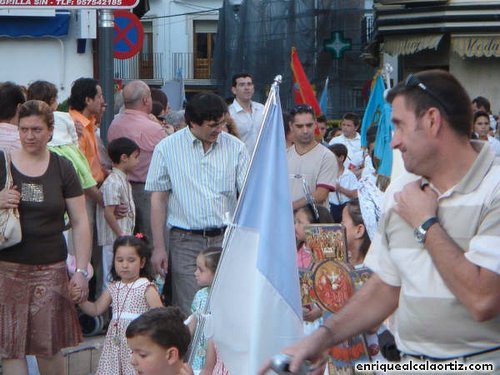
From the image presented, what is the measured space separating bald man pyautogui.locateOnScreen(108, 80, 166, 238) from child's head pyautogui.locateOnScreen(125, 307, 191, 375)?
166 inches

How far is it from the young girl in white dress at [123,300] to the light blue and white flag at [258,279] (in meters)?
1.78

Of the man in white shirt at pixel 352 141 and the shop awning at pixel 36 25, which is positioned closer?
the man in white shirt at pixel 352 141

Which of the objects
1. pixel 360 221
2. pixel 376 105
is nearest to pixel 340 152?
pixel 376 105

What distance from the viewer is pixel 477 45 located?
22.0m

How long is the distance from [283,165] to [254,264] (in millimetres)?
649

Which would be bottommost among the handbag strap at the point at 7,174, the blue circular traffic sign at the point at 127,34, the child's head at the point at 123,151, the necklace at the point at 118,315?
the necklace at the point at 118,315

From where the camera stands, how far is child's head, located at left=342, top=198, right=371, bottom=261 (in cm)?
658

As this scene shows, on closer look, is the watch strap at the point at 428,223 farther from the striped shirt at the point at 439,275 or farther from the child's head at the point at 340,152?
the child's head at the point at 340,152

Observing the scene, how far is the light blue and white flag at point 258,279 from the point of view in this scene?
17.4 ft

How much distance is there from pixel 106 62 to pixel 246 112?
191 centimetres

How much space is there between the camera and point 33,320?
702cm

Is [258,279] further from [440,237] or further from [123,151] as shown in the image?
[123,151]

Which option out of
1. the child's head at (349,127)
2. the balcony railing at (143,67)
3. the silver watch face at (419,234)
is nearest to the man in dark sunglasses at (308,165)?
the silver watch face at (419,234)

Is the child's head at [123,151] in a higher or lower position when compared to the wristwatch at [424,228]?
lower
